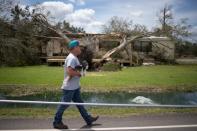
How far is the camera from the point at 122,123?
8156 millimetres

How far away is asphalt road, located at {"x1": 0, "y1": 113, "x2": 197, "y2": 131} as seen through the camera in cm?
761

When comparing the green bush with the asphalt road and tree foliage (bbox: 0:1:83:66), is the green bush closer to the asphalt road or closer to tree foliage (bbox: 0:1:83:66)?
tree foliage (bbox: 0:1:83:66)

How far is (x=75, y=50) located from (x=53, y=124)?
1.72 metres

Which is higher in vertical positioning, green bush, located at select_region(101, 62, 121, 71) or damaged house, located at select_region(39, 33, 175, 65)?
damaged house, located at select_region(39, 33, 175, 65)

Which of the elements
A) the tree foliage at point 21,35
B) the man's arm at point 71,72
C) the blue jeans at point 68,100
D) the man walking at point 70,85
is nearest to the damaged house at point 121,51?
the tree foliage at point 21,35

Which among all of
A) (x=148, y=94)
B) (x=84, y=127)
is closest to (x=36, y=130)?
(x=84, y=127)

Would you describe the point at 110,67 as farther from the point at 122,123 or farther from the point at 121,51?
the point at 122,123

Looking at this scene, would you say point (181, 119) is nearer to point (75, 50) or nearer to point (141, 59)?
point (75, 50)

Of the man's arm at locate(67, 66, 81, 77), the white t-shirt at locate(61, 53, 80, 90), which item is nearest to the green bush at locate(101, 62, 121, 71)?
the white t-shirt at locate(61, 53, 80, 90)

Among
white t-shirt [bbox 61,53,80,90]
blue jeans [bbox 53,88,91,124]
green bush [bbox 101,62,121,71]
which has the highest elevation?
white t-shirt [bbox 61,53,80,90]

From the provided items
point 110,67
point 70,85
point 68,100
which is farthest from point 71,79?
point 110,67

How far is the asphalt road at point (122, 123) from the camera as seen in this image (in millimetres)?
7605

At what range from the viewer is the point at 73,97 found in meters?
8.05

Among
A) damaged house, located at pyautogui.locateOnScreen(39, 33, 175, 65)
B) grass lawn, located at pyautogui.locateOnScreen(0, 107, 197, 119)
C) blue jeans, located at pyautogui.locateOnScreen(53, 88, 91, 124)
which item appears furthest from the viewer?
damaged house, located at pyautogui.locateOnScreen(39, 33, 175, 65)
